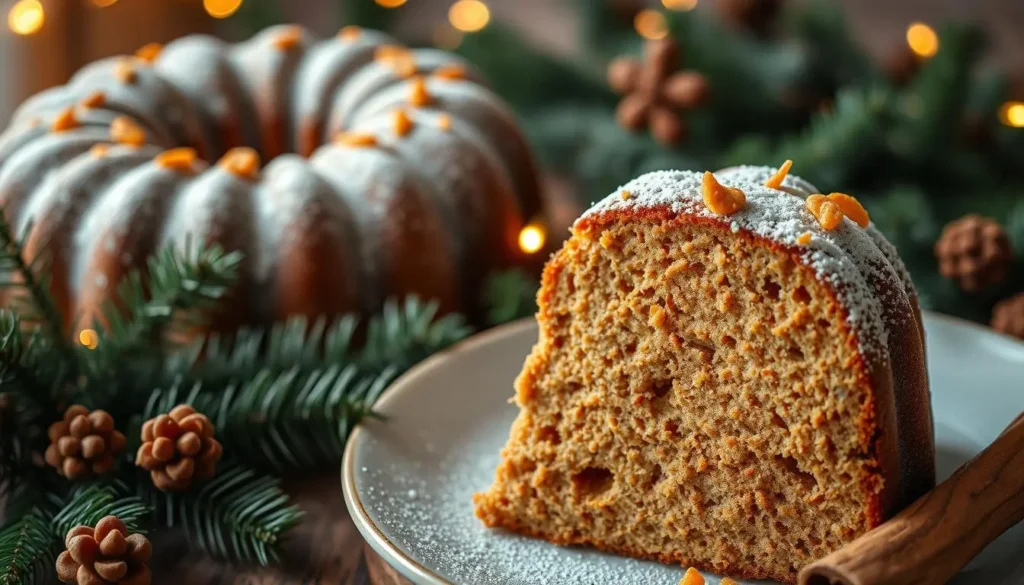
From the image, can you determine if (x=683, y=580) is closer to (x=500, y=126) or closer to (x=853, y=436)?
(x=853, y=436)

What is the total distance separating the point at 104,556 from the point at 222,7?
2.03m

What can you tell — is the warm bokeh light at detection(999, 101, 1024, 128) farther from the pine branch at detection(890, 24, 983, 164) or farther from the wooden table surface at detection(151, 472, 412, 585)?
the wooden table surface at detection(151, 472, 412, 585)

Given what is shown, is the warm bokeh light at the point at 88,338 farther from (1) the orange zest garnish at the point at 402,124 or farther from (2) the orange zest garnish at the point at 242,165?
(1) the orange zest garnish at the point at 402,124

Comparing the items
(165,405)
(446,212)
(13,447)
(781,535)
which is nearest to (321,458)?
(165,405)

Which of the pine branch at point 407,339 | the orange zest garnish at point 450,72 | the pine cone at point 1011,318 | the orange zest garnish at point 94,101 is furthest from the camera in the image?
the orange zest garnish at point 450,72

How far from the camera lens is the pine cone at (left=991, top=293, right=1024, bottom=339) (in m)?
1.77

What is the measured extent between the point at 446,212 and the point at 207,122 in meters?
0.58

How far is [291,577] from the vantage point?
134 cm

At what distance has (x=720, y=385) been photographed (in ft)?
4.03

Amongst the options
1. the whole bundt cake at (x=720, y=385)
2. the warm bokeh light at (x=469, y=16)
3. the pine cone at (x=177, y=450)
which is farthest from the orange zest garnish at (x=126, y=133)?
the warm bokeh light at (x=469, y=16)

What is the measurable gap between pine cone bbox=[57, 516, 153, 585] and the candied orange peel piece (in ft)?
2.45

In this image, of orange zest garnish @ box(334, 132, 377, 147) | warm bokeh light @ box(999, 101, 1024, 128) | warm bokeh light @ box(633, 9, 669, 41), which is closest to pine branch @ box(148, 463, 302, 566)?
orange zest garnish @ box(334, 132, 377, 147)

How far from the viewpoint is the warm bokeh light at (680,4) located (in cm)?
243

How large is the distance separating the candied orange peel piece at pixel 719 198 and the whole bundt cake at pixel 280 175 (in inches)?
28.6
